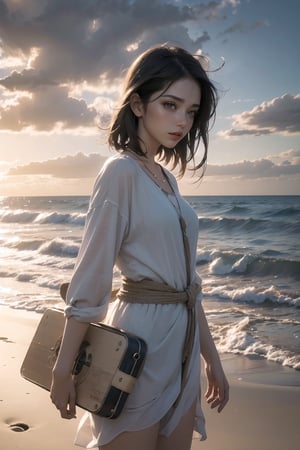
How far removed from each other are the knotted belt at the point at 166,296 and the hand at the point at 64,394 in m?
0.32

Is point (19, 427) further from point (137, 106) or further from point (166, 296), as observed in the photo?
point (137, 106)

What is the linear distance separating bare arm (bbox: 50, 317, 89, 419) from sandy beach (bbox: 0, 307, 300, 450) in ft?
6.09

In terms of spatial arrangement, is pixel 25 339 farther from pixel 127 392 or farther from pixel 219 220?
pixel 219 220

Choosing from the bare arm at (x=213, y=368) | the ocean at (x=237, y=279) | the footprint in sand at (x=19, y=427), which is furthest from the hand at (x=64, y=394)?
the ocean at (x=237, y=279)

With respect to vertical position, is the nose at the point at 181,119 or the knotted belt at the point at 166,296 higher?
the nose at the point at 181,119

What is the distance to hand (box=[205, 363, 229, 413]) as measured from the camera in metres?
2.11

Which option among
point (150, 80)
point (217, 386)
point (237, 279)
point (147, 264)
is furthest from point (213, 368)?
point (237, 279)

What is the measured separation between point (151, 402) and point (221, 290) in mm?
7945

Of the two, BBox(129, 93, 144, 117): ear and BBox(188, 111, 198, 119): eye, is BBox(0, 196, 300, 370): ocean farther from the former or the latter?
BBox(129, 93, 144, 117): ear

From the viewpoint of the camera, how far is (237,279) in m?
11.7

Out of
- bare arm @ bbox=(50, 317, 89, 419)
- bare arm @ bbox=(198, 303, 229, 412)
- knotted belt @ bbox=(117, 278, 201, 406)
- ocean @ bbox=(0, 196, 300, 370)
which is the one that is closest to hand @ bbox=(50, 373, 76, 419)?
bare arm @ bbox=(50, 317, 89, 419)

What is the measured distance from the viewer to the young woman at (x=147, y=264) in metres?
1.59

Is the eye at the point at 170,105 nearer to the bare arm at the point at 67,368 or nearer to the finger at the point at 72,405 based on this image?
the bare arm at the point at 67,368

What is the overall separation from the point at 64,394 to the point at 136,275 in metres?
0.42
